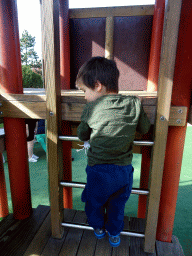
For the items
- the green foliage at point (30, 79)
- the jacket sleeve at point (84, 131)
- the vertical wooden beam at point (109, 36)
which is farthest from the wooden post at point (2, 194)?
the green foliage at point (30, 79)

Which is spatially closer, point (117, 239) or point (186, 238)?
point (117, 239)

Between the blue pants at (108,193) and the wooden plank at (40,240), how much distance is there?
535 millimetres

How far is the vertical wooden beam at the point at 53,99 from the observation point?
3.98 feet

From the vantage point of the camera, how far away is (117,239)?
1.28 metres

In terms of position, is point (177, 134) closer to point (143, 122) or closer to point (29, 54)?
point (143, 122)

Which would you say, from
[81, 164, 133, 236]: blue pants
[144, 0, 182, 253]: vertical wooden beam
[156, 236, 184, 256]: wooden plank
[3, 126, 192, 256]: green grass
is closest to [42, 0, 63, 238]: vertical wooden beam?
[81, 164, 133, 236]: blue pants

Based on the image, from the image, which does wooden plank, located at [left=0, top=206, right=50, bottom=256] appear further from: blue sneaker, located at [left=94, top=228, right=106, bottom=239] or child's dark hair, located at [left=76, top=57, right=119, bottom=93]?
→ child's dark hair, located at [left=76, top=57, right=119, bottom=93]

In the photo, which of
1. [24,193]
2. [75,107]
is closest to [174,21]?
[75,107]

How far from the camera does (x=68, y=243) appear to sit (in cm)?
148

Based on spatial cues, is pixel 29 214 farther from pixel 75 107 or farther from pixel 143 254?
pixel 75 107

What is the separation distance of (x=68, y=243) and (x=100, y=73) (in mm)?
1331

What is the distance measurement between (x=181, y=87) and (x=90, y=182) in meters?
0.93

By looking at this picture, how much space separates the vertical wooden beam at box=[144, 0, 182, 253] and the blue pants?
23 centimetres

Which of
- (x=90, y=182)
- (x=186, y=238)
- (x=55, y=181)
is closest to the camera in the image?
(x=90, y=182)
